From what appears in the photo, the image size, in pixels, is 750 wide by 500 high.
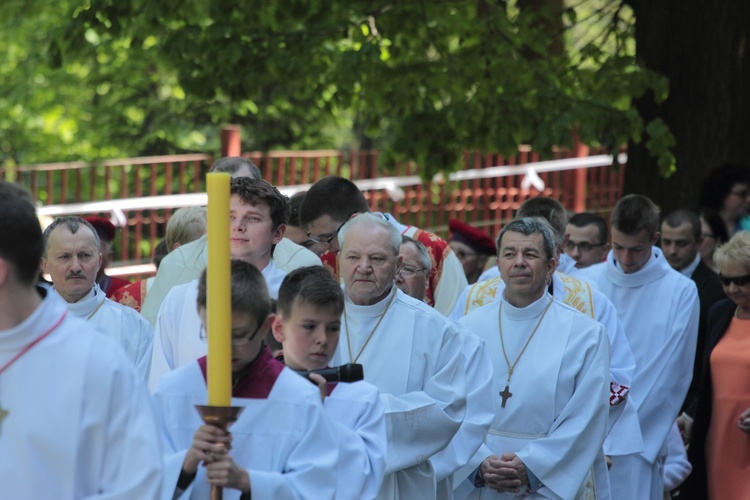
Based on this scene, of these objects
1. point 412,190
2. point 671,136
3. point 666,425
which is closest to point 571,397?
point 666,425

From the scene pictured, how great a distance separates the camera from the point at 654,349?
8.07 meters

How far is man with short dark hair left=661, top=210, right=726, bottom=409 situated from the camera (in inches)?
332

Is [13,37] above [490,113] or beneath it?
above

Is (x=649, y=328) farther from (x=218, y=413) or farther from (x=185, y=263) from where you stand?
(x=218, y=413)

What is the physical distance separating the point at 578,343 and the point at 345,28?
5.39 metres

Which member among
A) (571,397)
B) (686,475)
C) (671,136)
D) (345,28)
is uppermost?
(345,28)

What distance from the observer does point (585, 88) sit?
1132 centimetres

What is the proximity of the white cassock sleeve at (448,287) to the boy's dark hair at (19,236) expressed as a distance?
4.18 m

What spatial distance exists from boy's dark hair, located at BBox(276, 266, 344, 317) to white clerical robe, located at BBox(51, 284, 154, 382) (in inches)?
61.7

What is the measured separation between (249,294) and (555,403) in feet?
8.92

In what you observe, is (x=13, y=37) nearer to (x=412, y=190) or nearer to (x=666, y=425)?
(x=412, y=190)

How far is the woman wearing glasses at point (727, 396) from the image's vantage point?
6.91 metres

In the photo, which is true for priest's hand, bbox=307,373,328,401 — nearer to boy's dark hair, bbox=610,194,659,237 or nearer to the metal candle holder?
the metal candle holder

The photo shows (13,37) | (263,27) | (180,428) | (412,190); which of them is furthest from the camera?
(13,37)
